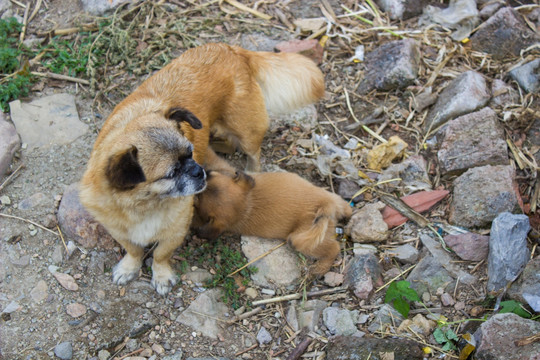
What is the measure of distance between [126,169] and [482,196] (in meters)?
3.31

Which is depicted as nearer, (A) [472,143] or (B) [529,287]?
(B) [529,287]

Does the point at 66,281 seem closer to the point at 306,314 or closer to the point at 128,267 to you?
the point at 128,267

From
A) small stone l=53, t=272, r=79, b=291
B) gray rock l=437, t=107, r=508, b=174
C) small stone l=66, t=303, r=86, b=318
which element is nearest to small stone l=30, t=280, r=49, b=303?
small stone l=53, t=272, r=79, b=291

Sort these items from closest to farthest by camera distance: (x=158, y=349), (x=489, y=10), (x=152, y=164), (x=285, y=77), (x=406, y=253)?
(x=152, y=164) → (x=158, y=349) → (x=406, y=253) → (x=285, y=77) → (x=489, y=10)

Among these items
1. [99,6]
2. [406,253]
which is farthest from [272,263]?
[99,6]

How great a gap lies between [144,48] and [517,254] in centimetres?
463

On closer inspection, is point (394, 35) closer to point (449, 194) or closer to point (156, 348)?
point (449, 194)

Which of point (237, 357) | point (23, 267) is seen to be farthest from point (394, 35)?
point (23, 267)

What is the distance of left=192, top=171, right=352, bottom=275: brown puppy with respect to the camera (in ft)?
15.2

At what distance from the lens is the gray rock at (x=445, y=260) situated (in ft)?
14.3

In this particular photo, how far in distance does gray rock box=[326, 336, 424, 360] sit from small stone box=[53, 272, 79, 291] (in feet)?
7.36

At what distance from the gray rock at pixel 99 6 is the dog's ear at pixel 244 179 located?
305 cm

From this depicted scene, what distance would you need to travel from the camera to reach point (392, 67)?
5953mm

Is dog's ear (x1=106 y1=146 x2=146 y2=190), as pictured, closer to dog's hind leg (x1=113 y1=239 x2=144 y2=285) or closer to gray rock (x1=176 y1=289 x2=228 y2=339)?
dog's hind leg (x1=113 y1=239 x2=144 y2=285)
